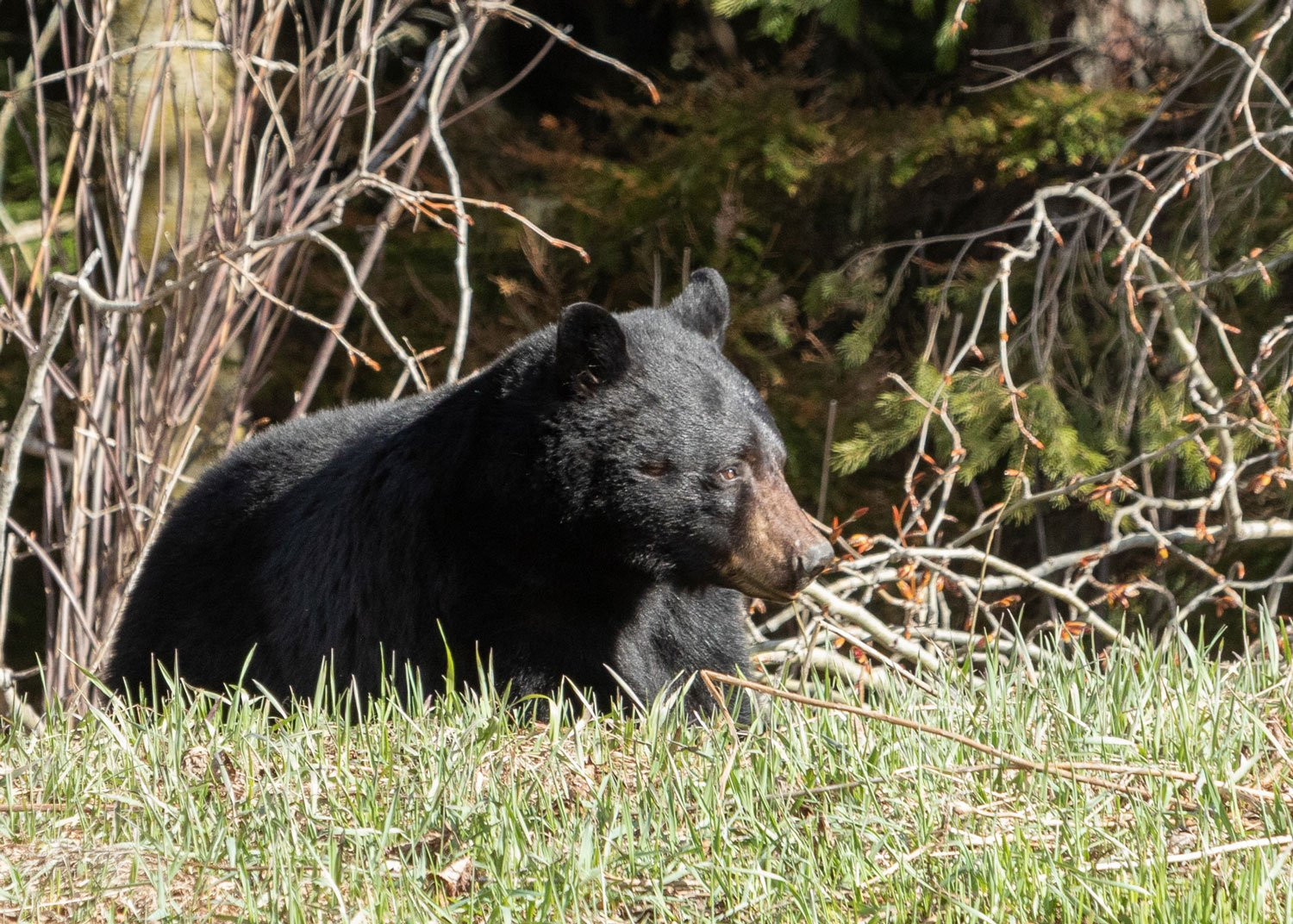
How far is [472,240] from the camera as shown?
297 inches

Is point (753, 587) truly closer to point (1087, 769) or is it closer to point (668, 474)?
point (668, 474)

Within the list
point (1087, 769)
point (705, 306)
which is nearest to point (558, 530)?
point (705, 306)

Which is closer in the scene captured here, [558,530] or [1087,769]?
[1087,769]

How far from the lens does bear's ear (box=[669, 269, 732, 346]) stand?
4.21 m

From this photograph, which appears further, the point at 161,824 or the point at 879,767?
the point at 879,767

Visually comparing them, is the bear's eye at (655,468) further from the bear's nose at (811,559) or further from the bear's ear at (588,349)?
the bear's nose at (811,559)

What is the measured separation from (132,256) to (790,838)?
3593 mm

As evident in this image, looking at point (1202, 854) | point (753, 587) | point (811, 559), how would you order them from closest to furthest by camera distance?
point (1202, 854) → point (811, 559) → point (753, 587)

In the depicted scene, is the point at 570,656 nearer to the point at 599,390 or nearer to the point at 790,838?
the point at 599,390

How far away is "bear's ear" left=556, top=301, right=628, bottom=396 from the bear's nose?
66cm

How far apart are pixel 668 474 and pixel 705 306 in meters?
0.69

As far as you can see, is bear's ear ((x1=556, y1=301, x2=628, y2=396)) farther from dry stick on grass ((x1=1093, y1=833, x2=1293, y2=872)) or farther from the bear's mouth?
dry stick on grass ((x1=1093, y1=833, x2=1293, y2=872))

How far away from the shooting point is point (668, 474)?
376 centimetres

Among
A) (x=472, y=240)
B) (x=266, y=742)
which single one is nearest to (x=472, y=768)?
(x=266, y=742)
